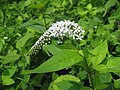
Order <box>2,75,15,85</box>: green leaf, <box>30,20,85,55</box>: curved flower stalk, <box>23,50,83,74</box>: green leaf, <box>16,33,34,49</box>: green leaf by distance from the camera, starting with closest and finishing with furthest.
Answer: <box>23,50,83,74</box>: green leaf, <box>2,75,15,85</box>: green leaf, <box>30,20,85,55</box>: curved flower stalk, <box>16,33,34,49</box>: green leaf

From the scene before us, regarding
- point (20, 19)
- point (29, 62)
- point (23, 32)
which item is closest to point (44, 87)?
point (29, 62)

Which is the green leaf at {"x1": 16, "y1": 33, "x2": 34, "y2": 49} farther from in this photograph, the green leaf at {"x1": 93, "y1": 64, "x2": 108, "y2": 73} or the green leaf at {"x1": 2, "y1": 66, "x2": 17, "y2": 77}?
the green leaf at {"x1": 93, "y1": 64, "x2": 108, "y2": 73}

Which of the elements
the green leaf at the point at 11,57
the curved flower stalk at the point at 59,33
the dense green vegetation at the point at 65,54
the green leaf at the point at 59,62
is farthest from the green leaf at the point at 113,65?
the green leaf at the point at 11,57

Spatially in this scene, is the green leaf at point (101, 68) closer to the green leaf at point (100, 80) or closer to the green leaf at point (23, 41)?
the green leaf at point (100, 80)

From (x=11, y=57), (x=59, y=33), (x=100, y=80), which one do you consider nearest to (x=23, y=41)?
(x=11, y=57)

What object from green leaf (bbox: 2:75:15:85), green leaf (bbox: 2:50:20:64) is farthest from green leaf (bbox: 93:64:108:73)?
green leaf (bbox: 2:50:20:64)

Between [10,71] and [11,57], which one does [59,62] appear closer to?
[10,71]

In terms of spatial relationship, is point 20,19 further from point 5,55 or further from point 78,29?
point 78,29
